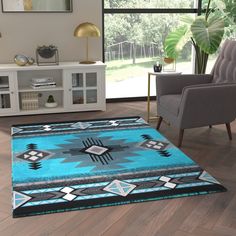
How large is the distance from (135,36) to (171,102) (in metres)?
1.80

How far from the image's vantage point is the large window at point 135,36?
5.11 meters

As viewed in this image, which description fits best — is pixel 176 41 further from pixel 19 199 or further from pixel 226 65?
pixel 19 199

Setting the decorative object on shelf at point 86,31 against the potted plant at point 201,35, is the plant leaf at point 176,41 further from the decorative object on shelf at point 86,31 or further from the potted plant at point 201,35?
the decorative object on shelf at point 86,31

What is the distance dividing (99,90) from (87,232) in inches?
105

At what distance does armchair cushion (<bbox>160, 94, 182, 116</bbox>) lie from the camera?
3.66 meters

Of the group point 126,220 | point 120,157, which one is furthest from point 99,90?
point 126,220

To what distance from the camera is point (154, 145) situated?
360cm

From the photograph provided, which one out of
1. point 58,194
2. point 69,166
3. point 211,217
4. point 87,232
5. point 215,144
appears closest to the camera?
point 87,232

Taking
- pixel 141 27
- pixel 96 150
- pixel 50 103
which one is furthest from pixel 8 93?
pixel 141 27

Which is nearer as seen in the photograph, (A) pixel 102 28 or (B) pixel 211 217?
(B) pixel 211 217

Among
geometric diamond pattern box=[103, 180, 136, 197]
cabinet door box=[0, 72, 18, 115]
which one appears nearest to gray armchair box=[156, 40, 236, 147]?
geometric diamond pattern box=[103, 180, 136, 197]

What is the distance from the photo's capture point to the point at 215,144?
3.73 meters

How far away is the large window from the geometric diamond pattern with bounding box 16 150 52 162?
82.3 inches

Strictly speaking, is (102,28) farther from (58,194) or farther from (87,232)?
(87,232)
